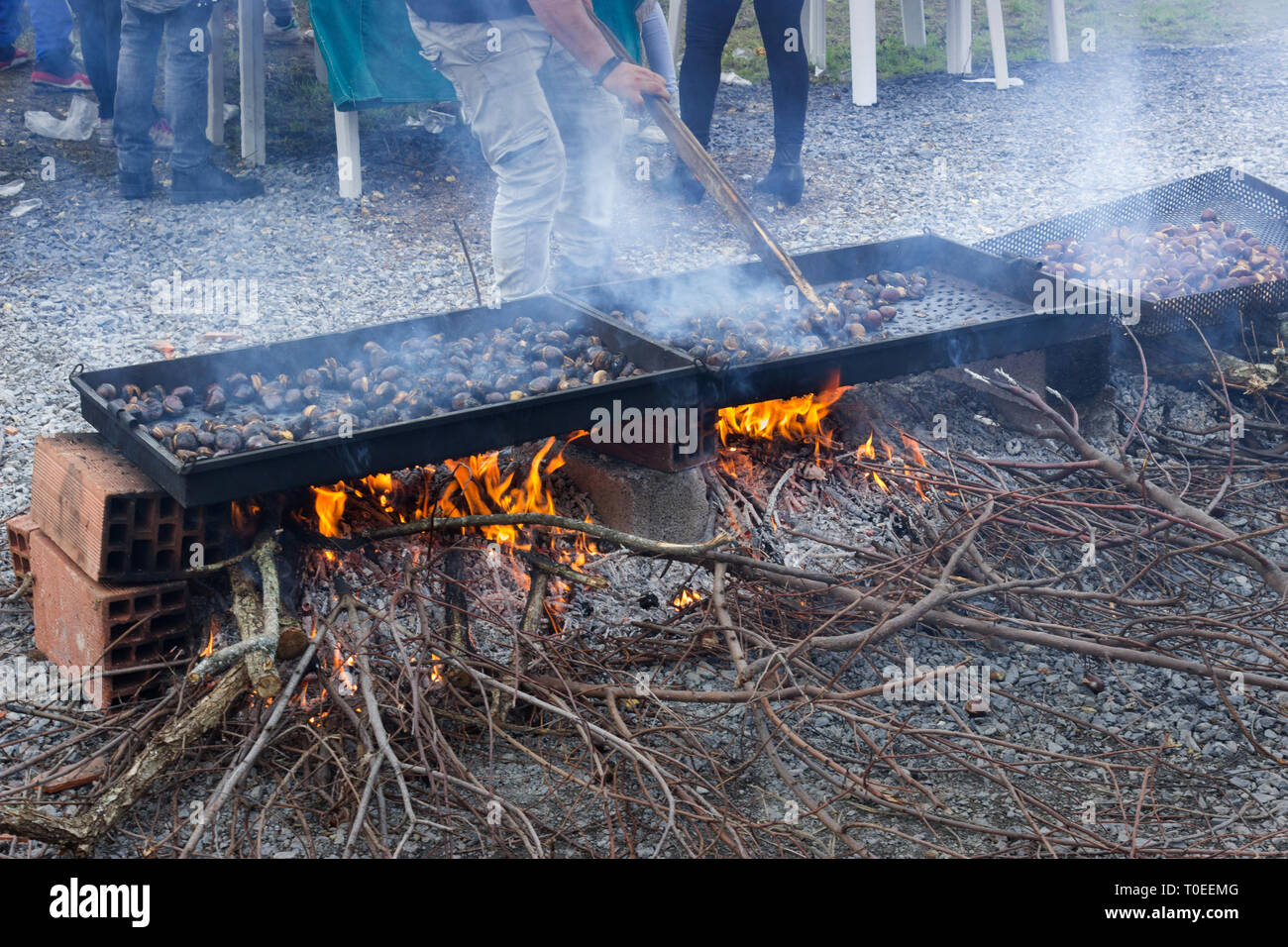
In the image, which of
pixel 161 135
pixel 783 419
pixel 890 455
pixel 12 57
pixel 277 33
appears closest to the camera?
pixel 783 419

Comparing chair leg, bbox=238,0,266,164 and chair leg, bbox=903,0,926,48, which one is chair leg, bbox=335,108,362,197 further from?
chair leg, bbox=903,0,926,48

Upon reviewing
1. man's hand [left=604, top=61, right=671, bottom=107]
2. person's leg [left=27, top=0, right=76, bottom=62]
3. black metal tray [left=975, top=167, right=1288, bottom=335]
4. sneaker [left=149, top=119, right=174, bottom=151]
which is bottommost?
black metal tray [left=975, top=167, right=1288, bottom=335]

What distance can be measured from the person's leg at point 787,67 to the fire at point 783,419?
3.08 m

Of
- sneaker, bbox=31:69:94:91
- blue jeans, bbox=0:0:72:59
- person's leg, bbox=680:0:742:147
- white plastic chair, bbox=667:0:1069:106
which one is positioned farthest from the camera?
white plastic chair, bbox=667:0:1069:106

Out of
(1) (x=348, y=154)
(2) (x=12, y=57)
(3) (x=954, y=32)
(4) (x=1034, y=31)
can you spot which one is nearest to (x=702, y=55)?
(1) (x=348, y=154)

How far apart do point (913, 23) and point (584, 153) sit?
632cm

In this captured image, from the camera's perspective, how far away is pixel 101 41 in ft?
25.3

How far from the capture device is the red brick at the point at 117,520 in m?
3.16

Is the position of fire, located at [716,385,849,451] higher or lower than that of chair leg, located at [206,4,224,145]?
lower

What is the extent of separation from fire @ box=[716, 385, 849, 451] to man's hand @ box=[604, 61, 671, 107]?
1.24 m

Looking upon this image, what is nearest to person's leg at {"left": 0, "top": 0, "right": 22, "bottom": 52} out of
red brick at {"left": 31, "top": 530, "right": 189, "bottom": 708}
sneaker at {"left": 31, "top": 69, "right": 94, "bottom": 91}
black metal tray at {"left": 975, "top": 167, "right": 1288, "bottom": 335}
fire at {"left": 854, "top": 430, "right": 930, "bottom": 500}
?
sneaker at {"left": 31, "top": 69, "right": 94, "bottom": 91}

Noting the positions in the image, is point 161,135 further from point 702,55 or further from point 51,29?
point 702,55

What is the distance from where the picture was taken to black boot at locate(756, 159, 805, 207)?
23.7 feet

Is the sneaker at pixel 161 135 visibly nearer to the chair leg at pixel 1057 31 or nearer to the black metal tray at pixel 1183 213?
the black metal tray at pixel 1183 213
